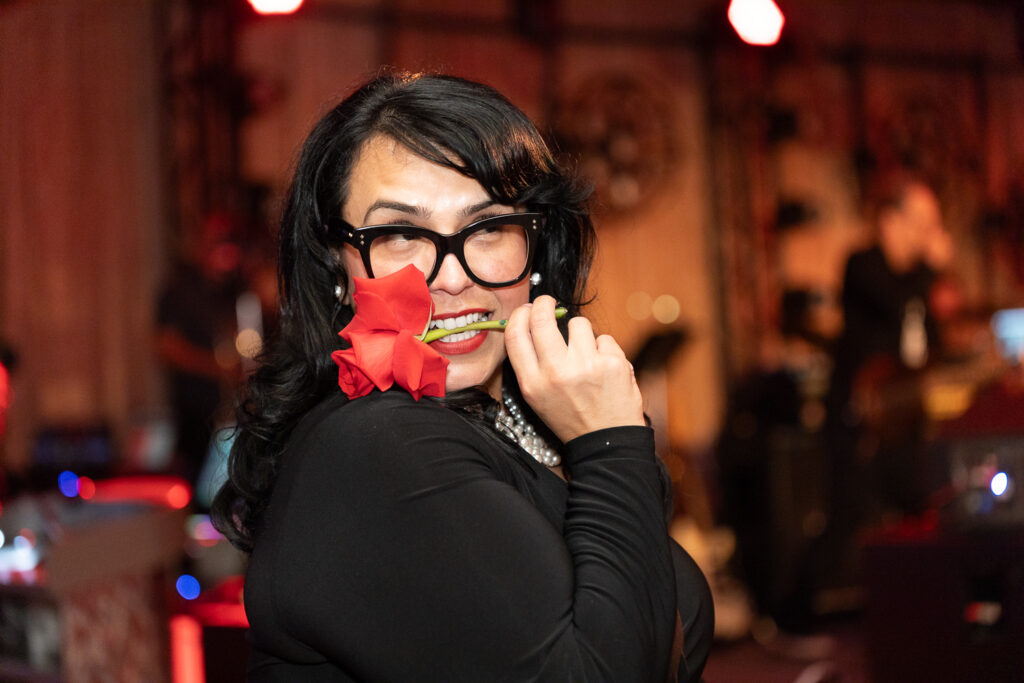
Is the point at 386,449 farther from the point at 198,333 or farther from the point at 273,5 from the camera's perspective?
the point at 198,333

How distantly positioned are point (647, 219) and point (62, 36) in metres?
4.65

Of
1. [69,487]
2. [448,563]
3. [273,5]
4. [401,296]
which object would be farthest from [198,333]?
[448,563]

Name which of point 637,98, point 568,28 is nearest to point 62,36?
point 568,28

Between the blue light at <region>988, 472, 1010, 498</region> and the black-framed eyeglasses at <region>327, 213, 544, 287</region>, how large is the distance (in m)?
1.29

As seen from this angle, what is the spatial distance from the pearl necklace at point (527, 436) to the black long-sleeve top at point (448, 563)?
32 centimetres

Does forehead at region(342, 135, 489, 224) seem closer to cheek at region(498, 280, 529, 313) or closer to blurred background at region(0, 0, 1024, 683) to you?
cheek at region(498, 280, 529, 313)

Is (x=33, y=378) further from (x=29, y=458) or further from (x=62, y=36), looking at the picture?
(x=62, y=36)

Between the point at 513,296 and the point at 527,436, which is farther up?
the point at 513,296

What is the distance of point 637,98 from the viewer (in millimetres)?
8641

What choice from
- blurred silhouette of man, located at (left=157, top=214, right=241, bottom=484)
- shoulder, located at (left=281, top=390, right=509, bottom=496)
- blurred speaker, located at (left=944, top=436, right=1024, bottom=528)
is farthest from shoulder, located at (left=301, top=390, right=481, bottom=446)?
blurred silhouette of man, located at (left=157, top=214, right=241, bottom=484)

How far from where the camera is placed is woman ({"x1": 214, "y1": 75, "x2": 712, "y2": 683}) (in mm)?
994

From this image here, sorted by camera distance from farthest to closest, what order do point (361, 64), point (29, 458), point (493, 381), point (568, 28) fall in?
point (568, 28)
point (361, 64)
point (29, 458)
point (493, 381)

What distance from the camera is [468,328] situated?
1269 mm

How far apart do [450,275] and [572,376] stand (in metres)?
0.24
